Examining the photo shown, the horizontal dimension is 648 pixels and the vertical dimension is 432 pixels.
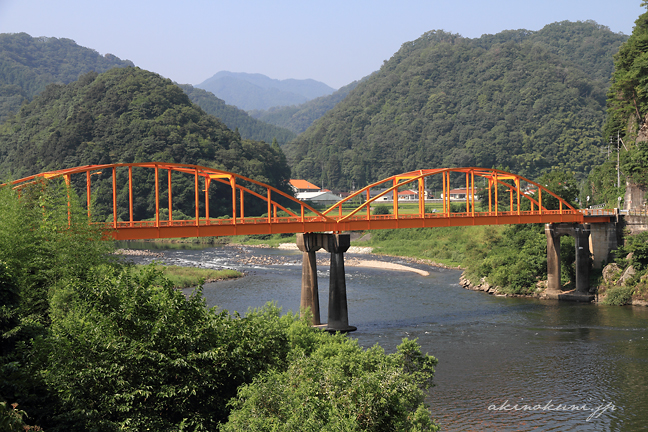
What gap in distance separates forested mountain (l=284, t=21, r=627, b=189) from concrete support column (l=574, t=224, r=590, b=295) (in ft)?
233

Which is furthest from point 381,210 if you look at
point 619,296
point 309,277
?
point 309,277

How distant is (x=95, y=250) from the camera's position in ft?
90.6

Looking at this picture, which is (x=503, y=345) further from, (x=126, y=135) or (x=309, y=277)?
(x=126, y=135)

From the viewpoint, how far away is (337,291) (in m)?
37.6

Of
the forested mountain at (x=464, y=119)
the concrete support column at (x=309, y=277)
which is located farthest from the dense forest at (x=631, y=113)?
the forested mountain at (x=464, y=119)

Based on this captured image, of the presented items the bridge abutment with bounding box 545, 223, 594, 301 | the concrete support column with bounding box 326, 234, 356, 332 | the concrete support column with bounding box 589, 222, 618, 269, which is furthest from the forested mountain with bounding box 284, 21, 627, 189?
the concrete support column with bounding box 326, 234, 356, 332

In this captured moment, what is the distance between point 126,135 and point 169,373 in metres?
97.4

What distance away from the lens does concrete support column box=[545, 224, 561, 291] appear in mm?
49344

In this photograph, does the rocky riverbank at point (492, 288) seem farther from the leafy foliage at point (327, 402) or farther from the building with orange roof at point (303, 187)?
the building with orange roof at point (303, 187)

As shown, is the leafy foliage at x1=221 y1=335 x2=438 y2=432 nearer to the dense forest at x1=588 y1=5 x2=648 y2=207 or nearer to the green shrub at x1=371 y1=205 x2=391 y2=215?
the dense forest at x1=588 y1=5 x2=648 y2=207

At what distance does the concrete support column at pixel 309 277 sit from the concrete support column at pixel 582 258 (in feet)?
74.5

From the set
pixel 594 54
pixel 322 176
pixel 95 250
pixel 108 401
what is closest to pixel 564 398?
pixel 108 401

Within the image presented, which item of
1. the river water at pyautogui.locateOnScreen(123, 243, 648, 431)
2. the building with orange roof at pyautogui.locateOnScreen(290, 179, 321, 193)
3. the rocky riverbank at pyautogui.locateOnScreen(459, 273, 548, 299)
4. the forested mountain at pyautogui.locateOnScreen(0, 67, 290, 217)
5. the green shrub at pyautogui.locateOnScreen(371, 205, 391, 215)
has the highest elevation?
the forested mountain at pyautogui.locateOnScreen(0, 67, 290, 217)

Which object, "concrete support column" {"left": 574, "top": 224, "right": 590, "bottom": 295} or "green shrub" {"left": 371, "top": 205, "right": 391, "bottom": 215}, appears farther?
"green shrub" {"left": 371, "top": 205, "right": 391, "bottom": 215}
